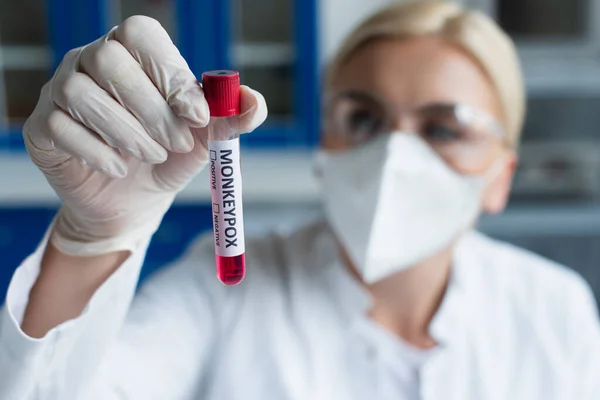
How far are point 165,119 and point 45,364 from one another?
37cm

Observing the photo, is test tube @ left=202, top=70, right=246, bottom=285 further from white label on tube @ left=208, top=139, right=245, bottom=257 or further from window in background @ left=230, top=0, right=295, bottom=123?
window in background @ left=230, top=0, right=295, bottom=123

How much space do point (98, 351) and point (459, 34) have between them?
84 cm

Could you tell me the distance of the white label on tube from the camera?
2.47 feet

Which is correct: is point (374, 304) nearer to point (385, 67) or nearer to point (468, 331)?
point (468, 331)

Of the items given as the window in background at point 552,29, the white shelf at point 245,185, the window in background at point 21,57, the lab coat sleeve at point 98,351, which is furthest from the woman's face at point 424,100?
the window in background at point 21,57

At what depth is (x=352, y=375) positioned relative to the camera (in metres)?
1.28

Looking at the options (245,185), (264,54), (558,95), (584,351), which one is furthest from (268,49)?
(584,351)

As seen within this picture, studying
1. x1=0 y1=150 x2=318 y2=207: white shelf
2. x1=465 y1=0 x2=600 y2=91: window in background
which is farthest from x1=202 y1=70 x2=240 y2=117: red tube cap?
x1=465 y1=0 x2=600 y2=91: window in background

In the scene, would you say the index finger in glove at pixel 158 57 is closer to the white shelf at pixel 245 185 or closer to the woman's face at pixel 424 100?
the woman's face at pixel 424 100

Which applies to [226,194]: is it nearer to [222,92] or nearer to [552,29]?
[222,92]

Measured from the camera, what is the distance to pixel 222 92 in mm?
744

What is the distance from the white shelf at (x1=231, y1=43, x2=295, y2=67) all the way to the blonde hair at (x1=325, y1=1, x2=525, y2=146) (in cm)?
169

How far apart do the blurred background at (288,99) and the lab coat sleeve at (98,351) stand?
168 centimetres

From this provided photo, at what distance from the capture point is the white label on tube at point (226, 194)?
75cm
